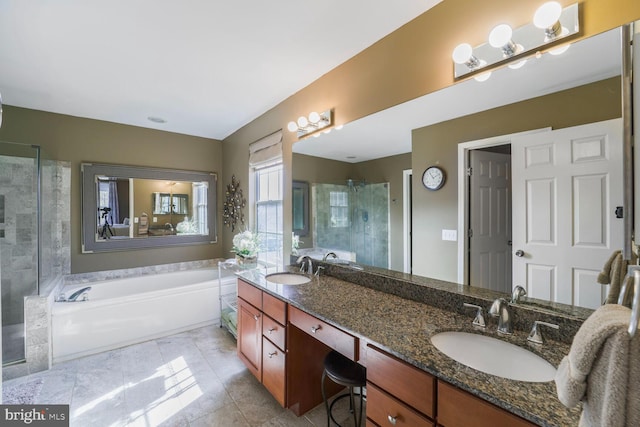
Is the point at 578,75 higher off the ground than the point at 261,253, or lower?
higher

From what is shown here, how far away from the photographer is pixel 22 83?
2.44 metres

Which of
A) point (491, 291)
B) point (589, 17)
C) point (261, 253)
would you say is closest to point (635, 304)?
point (491, 291)

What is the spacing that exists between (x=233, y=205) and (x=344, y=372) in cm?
297

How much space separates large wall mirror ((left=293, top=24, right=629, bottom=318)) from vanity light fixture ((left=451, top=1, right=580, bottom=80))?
0.04m

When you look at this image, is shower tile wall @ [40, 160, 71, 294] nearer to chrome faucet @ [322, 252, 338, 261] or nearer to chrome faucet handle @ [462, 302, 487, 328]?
chrome faucet @ [322, 252, 338, 261]

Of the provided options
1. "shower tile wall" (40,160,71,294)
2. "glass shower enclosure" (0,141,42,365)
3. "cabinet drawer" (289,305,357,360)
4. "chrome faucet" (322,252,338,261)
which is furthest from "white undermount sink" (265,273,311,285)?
"shower tile wall" (40,160,71,294)

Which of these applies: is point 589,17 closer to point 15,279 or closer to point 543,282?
point 543,282

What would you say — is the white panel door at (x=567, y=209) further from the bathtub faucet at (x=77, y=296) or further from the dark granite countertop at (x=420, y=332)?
the bathtub faucet at (x=77, y=296)

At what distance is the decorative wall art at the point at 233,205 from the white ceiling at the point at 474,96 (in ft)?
6.05

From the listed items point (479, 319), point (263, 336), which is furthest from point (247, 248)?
point (479, 319)

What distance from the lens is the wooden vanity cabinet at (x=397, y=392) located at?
3.09ft

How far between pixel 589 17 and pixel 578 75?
0.74ft

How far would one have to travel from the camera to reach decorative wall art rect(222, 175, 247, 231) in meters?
3.77

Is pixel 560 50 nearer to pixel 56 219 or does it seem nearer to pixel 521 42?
pixel 521 42
